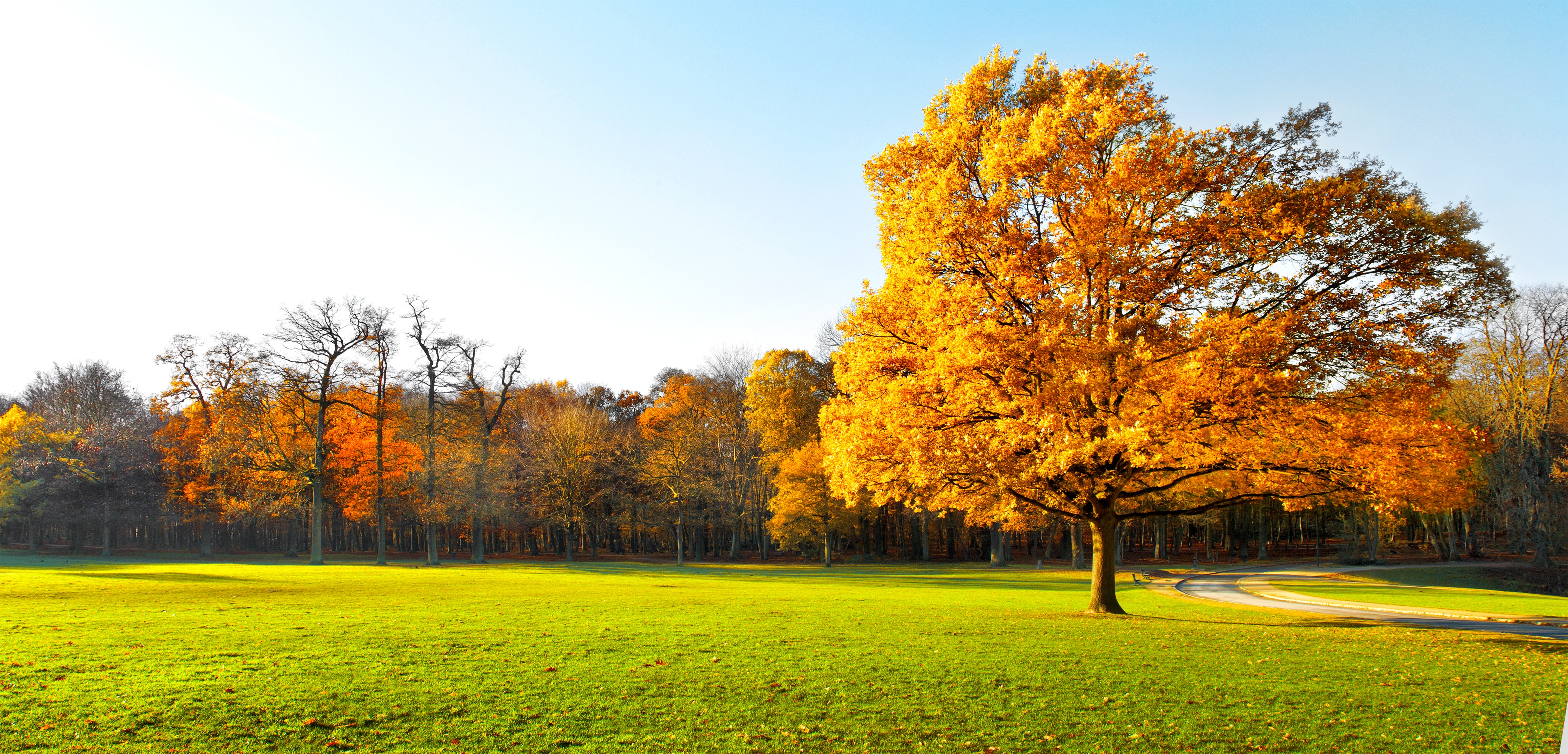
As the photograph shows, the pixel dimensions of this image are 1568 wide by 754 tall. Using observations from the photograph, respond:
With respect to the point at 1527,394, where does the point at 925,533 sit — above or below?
below

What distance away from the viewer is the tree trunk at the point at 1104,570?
18.3 meters

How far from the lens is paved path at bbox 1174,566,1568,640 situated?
1767 centimetres

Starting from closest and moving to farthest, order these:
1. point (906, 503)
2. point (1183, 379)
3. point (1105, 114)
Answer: point (1183, 379) → point (1105, 114) → point (906, 503)

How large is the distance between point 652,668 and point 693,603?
10264 millimetres

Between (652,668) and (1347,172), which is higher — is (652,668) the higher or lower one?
the lower one

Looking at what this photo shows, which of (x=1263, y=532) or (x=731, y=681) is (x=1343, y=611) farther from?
(x=1263, y=532)

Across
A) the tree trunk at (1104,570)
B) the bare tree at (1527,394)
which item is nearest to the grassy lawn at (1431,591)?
the bare tree at (1527,394)

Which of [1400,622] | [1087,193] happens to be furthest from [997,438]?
[1400,622]

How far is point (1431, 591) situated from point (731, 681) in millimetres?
35535

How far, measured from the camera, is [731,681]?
31.3 feet

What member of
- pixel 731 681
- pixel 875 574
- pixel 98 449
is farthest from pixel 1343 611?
pixel 98 449

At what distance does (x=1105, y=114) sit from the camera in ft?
48.1

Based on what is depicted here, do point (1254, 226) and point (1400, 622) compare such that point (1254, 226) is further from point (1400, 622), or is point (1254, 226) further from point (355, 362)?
point (355, 362)

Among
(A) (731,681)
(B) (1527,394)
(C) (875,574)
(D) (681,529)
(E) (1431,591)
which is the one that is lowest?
(C) (875,574)
